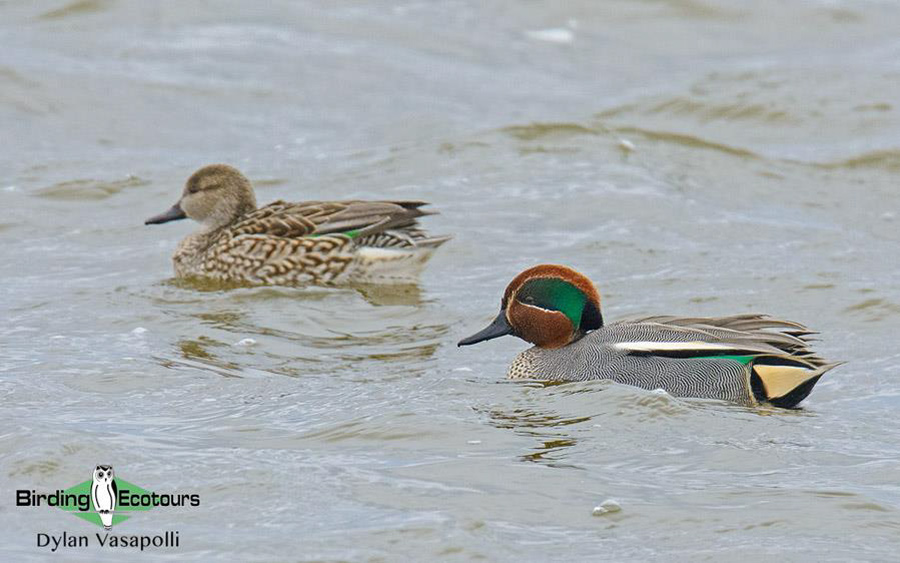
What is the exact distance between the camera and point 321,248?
11391 millimetres

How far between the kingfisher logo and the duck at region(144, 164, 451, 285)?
4903 mm

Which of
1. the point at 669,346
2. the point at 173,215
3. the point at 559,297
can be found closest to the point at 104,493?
the point at 559,297

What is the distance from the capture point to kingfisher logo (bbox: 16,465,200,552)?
5.89 m

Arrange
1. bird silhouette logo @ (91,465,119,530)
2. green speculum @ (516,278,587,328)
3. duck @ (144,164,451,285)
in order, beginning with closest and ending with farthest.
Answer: bird silhouette logo @ (91,465,119,530) → green speculum @ (516,278,587,328) → duck @ (144,164,451,285)

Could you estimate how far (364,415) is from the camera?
7598mm

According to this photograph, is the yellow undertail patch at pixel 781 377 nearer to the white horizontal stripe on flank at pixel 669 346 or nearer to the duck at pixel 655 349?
the duck at pixel 655 349

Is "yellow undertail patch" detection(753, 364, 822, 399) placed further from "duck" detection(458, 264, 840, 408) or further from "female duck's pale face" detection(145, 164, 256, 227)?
"female duck's pale face" detection(145, 164, 256, 227)

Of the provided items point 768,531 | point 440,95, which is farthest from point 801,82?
point 768,531

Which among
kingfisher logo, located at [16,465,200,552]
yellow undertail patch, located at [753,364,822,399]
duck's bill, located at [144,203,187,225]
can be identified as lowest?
kingfisher logo, located at [16,465,200,552]

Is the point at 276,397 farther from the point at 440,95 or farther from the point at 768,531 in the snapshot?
the point at 440,95

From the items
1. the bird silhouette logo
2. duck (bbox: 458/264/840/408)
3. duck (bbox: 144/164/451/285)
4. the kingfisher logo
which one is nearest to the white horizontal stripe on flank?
duck (bbox: 458/264/840/408)

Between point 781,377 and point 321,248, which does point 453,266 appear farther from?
point 781,377

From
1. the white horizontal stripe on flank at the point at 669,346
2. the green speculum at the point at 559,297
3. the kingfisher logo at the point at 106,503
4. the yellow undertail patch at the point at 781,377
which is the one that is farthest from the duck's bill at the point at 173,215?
the kingfisher logo at the point at 106,503

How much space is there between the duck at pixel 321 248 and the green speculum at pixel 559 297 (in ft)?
9.79
